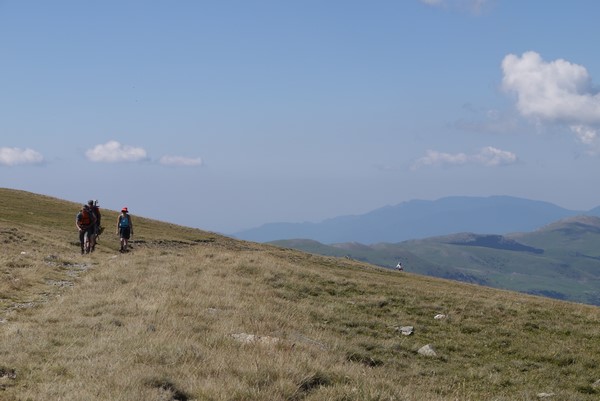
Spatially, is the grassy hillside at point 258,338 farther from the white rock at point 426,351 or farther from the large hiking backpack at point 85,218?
the large hiking backpack at point 85,218

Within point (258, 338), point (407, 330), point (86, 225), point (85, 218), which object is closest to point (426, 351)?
point (407, 330)

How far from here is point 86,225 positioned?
109ft

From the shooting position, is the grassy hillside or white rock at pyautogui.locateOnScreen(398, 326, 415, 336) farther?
white rock at pyautogui.locateOnScreen(398, 326, 415, 336)

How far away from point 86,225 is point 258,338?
78.2ft

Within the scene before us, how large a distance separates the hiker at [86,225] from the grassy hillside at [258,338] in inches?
130

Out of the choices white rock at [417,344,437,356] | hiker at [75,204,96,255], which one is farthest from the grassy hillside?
hiker at [75,204,96,255]

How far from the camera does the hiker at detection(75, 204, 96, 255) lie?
32.9 m

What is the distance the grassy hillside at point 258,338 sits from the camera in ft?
30.0

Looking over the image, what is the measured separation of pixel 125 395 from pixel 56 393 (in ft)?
3.63

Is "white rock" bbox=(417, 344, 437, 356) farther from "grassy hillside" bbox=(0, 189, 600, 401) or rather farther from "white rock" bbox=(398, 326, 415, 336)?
"white rock" bbox=(398, 326, 415, 336)

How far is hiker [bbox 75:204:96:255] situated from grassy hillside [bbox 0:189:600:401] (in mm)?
3301

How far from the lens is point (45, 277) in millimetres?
22047

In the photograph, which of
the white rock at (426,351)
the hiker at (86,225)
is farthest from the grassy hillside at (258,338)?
the hiker at (86,225)

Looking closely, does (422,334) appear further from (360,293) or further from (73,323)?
(73,323)
